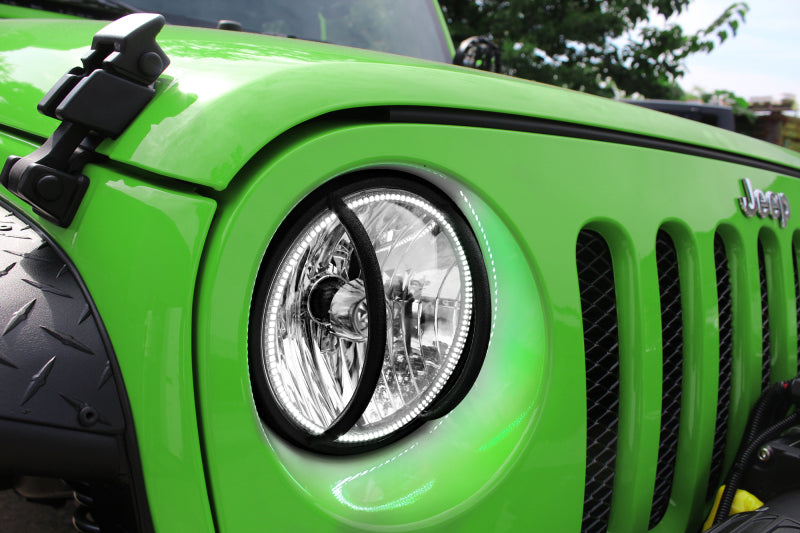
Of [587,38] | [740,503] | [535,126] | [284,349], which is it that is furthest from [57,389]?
[587,38]

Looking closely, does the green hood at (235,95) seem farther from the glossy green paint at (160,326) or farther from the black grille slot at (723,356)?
the black grille slot at (723,356)

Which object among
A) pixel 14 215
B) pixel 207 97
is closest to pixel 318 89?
pixel 207 97

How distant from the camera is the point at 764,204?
1416 mm

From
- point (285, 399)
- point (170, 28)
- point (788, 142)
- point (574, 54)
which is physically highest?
point (574, 54)

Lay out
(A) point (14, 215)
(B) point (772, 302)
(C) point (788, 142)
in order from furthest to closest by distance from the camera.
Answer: (C) point (788, 142)
(B) point (772, 302)
(A) point (14, 215)

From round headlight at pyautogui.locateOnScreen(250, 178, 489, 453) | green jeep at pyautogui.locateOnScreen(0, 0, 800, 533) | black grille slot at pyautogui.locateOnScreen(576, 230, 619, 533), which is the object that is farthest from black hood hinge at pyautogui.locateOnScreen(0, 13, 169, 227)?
black grille slot at pyautogui.locateOnScreen(576, 230, 619, 533)

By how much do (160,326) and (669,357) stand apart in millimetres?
968

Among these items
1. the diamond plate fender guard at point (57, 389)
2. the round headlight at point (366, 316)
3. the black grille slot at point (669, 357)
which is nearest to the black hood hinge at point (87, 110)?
the diamond plate fender guard at point (57, 389)

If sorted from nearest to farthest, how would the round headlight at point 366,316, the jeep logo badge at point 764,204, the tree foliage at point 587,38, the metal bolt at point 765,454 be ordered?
the round headlight at point 366,316, the metal bolt at point 765,454, the jeep logo badge at point 764,204, the tree foliage at point 587,38

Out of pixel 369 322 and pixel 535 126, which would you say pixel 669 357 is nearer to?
pixel 535 126

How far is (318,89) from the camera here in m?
0.80

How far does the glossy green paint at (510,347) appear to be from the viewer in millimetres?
721

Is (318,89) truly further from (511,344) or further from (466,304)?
(511,344)

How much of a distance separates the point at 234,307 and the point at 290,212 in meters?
0.14
